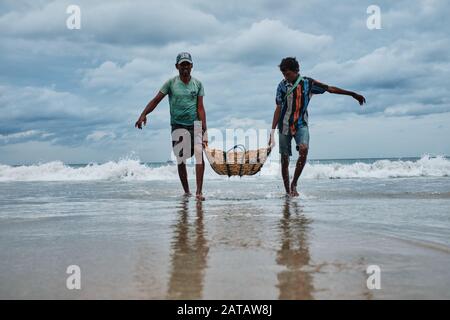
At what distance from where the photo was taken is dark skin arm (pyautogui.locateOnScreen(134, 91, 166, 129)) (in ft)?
22.9

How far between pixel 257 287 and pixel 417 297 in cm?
67

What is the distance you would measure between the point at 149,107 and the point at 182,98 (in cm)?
57

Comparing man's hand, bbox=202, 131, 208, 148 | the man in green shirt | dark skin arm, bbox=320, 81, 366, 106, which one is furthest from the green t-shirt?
dark skin arm, bbox=320, 81, 366, 106

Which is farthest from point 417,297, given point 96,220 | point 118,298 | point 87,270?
point 96,220

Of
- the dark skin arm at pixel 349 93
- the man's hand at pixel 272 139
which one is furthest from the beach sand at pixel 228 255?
the dark skin arm at pixel 349 93

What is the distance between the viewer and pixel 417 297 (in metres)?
1.84

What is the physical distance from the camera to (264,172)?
1962 cm

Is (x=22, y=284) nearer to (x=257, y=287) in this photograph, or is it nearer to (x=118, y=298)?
(x=118, y=298)

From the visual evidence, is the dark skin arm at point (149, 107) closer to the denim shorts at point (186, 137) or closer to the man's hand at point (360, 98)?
the denim shorts at point (186, 137)

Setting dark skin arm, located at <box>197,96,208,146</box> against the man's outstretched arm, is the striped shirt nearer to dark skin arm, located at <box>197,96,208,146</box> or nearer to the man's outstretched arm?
the man's outstretched arm

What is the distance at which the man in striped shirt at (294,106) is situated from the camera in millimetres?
6980

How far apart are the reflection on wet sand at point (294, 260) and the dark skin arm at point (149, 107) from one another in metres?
3.57

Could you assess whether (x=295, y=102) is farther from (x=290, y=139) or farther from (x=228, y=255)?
(x=228, y=255)
